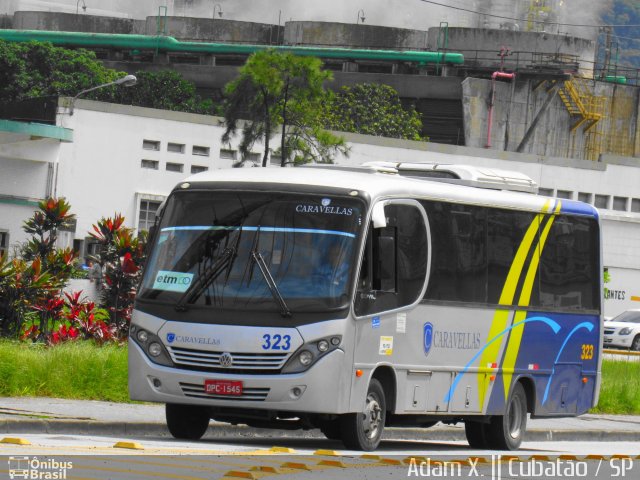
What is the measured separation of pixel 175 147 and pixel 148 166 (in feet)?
6.47

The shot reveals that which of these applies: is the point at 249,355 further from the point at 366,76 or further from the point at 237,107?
the point at 366,76

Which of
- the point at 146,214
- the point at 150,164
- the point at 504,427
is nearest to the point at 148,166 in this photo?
the point at 150,164

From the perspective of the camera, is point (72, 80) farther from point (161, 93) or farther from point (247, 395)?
point (247, 395)

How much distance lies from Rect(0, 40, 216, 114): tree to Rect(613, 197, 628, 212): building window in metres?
30.5

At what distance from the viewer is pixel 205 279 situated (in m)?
15.8

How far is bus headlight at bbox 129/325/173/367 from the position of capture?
15773 millimetres

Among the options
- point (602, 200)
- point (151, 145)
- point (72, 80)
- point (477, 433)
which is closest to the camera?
point (477, 433)

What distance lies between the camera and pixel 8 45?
353 ft

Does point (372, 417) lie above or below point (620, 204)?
below

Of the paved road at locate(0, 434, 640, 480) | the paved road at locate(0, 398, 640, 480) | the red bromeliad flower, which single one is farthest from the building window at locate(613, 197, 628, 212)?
the paved road at locate(0, 434, 640, 480)

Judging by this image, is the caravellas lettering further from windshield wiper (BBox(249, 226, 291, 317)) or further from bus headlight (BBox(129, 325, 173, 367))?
bus headlight (BBox(129, 325, 173, 367))

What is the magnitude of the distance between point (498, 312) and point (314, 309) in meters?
3.85

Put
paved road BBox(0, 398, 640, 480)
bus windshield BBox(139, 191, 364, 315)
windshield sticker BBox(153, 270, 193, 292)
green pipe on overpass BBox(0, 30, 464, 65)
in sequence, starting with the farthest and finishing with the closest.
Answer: green pipe on overpass BBox(0, 30, 464, 65)
windshield sticker BBox(153, 270, 193, 292)
bus windshield BBox(139, 191, 364, 315)
paved road BBox(0, 398, 640, 480)

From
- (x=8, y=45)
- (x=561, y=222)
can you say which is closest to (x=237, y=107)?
(x=561, y=222)
